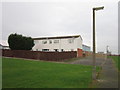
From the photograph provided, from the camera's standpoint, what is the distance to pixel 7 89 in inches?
300

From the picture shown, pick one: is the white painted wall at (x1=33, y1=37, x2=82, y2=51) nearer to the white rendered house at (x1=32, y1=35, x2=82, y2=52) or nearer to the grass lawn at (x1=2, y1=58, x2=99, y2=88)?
the white rendered house at (x1=32, y1=35, x2=82, y2=52)

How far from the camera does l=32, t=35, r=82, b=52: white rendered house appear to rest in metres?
52.2

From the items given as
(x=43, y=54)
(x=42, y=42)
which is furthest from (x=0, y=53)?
(x=42, y=42)

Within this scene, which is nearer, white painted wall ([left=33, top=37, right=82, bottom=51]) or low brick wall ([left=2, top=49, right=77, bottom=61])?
low brick wall ([left=2, top=49, right=77, bottom=61])

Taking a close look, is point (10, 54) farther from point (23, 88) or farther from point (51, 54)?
point (23, 88)

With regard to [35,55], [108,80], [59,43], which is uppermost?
[59,43]

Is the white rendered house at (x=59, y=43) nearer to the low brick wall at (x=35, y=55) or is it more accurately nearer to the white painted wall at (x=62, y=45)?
the white painted wall at (x=62, y=45)

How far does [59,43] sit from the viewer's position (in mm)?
53969

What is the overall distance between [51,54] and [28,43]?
1415cm

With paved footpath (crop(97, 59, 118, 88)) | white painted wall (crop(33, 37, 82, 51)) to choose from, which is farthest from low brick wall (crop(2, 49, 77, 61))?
paved footpath (crop(97, 59, 118, 88))

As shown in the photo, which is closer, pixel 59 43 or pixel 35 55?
pixel 35 55

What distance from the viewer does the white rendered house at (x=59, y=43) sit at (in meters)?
52.2

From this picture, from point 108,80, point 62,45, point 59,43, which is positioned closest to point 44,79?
point 108,80

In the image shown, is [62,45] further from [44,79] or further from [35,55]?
[44,79]
